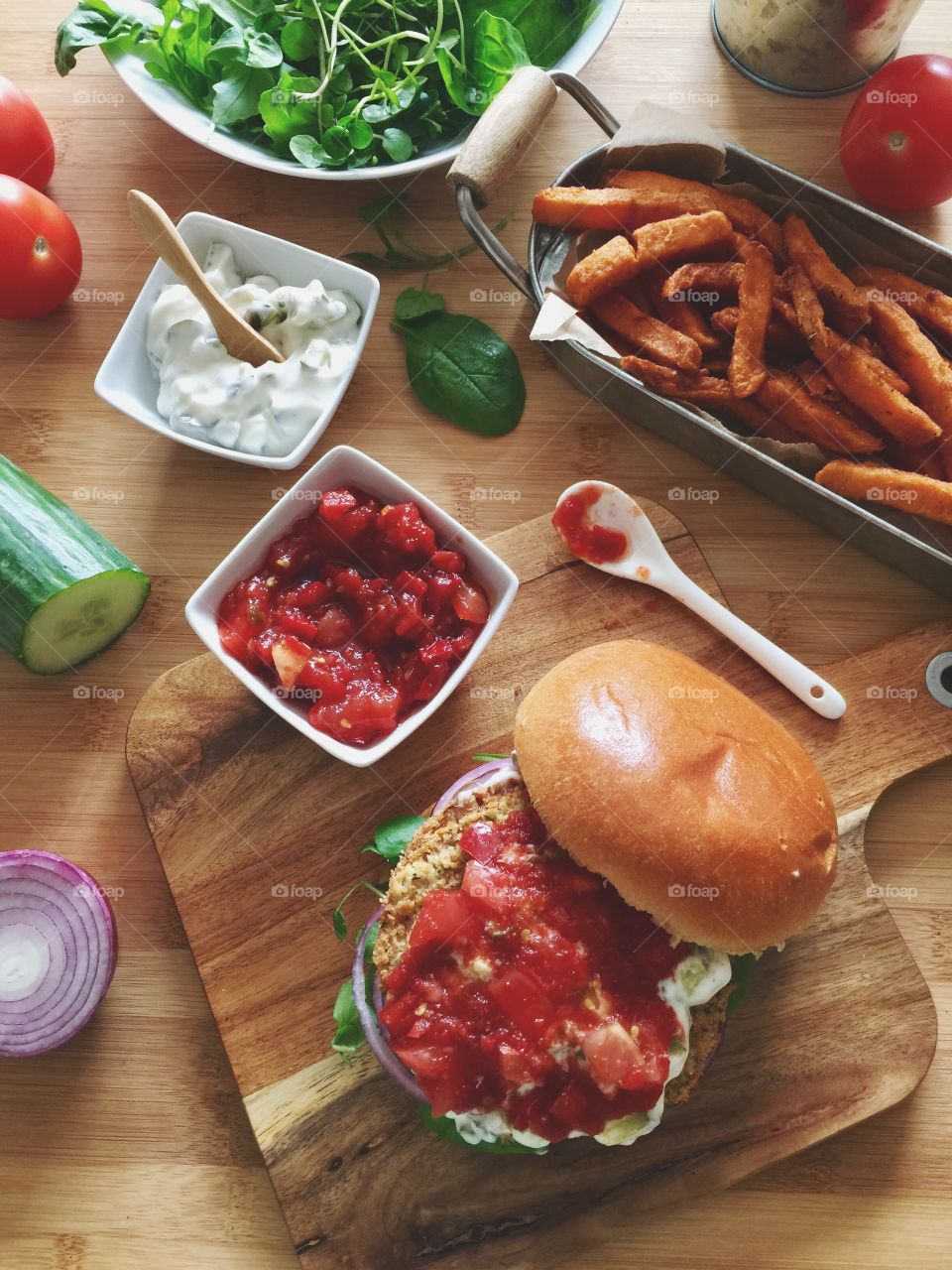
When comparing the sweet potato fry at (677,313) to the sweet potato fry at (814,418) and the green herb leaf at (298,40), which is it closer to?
the sweet potato fry at (814,418)

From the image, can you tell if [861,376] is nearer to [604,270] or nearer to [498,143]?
[604,270]

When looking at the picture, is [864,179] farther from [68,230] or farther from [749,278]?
[68,230]

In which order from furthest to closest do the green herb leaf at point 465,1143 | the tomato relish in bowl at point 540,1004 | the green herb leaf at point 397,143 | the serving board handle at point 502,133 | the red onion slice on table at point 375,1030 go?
the green herb leaf at point 397,143 < the serving board handle at point 502,133 < the red onion slice on table at point 375,1030 < the green herb leaf at point 465,1143 < the tomato relish in bowl at point 540,1004

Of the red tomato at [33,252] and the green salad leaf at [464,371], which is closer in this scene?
the red tomato at [33,252]

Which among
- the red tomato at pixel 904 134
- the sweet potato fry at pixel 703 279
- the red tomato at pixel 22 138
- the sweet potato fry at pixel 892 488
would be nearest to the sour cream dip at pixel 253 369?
the red tomato at pixel 22 138

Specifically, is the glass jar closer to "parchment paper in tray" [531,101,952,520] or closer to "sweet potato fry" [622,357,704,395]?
"parchment paper in tray" [531,101,952,520]

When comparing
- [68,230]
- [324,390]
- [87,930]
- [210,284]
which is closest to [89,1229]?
[87,930]
